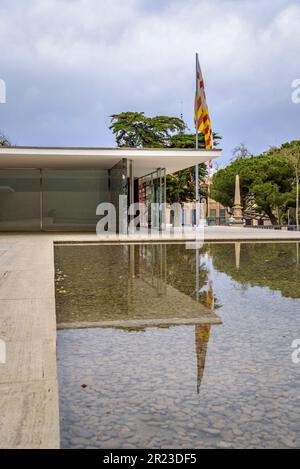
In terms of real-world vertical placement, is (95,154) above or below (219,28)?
below

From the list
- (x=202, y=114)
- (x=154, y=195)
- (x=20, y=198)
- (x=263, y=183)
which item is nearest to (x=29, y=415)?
(x=154, y=195)

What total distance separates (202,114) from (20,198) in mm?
8977

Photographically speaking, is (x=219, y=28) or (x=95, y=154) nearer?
(x=95, y=154)

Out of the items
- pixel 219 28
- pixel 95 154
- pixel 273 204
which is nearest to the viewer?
pixel 95 154

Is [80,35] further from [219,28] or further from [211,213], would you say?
[211,213]

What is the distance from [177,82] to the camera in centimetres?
5153

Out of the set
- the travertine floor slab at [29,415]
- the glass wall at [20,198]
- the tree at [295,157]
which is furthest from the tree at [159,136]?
the travertine floor slab at [29,415]

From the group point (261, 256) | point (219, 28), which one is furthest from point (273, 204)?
point (261, 256)

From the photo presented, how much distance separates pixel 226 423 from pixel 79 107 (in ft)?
163

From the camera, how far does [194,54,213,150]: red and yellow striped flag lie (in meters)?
22.6

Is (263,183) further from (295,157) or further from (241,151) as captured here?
(241,151)

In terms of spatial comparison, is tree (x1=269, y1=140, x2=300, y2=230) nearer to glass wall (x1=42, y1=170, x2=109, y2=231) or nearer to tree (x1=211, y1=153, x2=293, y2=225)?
tree (x1=211, y1=153, x2=293, y2=225)

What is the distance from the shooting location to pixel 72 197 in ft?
77.1

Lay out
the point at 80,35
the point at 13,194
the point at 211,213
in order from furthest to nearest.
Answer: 1. the point at 211,213
2. the point at 80,35
3. the point at 13,194
